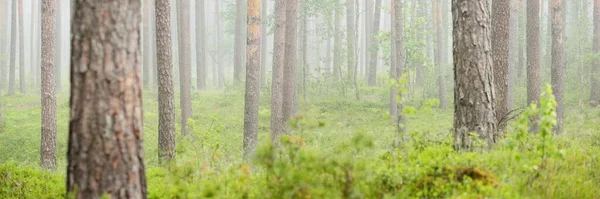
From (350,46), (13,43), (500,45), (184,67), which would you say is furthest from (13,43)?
(500,45)

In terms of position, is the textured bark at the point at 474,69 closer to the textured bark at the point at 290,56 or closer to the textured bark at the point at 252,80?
the textured bark at the point at 252,80

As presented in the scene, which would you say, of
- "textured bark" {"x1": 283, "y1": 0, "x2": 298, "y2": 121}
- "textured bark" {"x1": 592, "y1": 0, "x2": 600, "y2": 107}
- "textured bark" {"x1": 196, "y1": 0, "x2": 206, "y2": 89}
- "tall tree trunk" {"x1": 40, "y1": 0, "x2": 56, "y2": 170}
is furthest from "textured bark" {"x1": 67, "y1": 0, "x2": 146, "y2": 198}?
"textured bark" {"x1": 196, "y1": 0, "x2": 206, "y2": 89}

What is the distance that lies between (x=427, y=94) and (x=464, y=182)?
67.7ft

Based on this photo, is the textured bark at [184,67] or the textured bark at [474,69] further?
the textured bark at [184,67]

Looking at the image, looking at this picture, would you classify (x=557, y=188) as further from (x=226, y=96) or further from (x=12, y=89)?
(x=12, y=89)

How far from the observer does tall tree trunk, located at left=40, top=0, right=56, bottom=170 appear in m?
13.5

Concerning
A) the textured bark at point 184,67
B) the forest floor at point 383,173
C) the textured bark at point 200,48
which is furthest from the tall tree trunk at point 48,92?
the textured bark at point 200,48

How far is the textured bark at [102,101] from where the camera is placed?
15.7ft

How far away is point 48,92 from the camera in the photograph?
1378 cm

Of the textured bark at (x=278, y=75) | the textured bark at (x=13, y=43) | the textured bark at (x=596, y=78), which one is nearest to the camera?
the textured bark at (x=278, y=75)

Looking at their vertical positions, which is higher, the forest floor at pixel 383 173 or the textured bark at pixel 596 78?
the textured bark at pixel 596 78

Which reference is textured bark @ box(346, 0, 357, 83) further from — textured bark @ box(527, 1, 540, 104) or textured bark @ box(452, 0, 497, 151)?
textured bark @ box(452, 0, 497, 151)

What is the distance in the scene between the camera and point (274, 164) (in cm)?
541

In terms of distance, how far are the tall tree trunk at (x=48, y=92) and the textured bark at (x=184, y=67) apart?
5.32 meters
